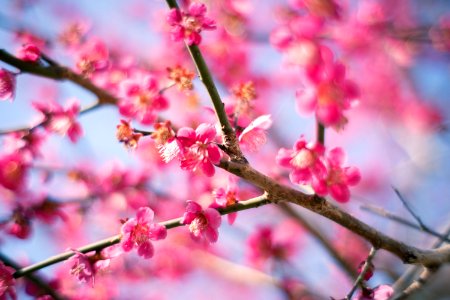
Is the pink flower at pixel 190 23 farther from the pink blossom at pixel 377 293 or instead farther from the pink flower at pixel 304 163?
the pink blossom at pixel 377 293

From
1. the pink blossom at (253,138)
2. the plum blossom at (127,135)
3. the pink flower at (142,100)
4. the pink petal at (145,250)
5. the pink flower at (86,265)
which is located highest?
the pink flower at (142,100)

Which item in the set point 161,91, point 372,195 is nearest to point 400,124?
point 372,195

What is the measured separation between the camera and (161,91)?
7.23 feet

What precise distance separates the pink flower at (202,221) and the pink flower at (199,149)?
0.22m

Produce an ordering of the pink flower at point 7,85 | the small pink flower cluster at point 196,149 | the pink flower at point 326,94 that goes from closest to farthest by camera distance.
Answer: the pink flower at point 326,94
the small pink flower cluster at point 196,149
the pink flower at point 7,85

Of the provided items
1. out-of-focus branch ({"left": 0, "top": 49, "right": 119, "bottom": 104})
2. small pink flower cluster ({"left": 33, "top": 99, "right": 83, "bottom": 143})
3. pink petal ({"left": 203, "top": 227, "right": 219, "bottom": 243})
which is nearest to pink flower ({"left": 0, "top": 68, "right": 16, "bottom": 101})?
out-of-focus branch ({"left": 0, "top": 49, "right": 119, "bottom": 104})

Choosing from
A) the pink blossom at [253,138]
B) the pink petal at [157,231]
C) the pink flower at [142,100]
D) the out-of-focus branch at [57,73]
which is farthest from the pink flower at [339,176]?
the out-of-focus branch at [57,73]

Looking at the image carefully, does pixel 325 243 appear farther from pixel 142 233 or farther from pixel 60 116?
pixel 60 116

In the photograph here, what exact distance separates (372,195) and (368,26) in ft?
9.31

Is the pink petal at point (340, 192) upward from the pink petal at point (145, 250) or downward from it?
upward

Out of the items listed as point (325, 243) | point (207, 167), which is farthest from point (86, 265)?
point (325, 243)

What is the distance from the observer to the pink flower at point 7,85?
83.2 inches

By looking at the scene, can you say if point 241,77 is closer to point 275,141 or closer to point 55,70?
point 275,141

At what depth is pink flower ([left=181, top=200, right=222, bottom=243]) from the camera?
1.75 metres
